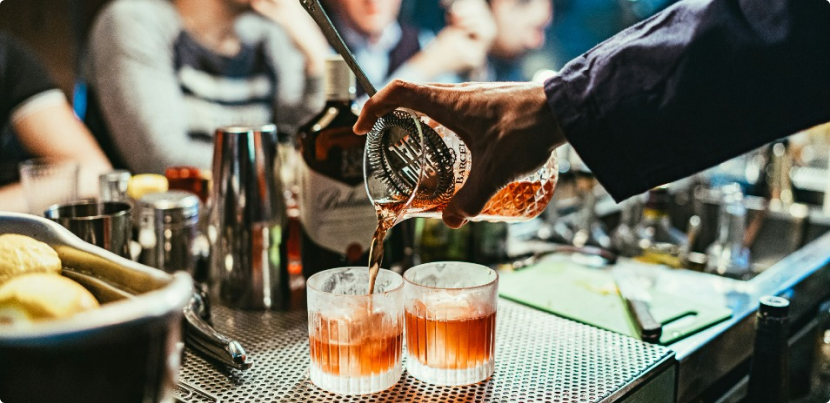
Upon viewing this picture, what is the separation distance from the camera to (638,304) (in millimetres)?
1033

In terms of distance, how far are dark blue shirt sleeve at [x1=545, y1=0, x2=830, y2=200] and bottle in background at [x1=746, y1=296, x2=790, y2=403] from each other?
273mm

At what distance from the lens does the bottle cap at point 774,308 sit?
0.88 metres

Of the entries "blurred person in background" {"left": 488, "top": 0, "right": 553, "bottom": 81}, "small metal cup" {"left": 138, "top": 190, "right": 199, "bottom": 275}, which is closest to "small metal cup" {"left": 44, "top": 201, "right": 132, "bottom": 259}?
"small metal cup" {"left": 138, "top": 190, "right": 199, "bottom": 275}

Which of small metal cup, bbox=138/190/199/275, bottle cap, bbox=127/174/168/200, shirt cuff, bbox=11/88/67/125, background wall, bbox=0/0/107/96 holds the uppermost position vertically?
background wall, bbox=0/0/107/96

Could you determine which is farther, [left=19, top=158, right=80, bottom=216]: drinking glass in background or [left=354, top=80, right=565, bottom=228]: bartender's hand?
[left=19, top=158, right=80, bottom=216]: drinking glass in background

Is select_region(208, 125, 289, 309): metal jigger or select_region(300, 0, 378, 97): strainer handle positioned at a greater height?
select_region(300, 0, 378, 97): strainer handle

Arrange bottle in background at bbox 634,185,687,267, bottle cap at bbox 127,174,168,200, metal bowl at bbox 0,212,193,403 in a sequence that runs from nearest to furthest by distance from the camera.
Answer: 1. metal bowl at bbox 0,212,193,403
2. bottle cap at bbox 127,174,168,200
3. bottle in background at bbox 634,185,687,267

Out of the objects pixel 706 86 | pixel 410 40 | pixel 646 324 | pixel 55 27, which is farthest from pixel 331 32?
pixel 410 40

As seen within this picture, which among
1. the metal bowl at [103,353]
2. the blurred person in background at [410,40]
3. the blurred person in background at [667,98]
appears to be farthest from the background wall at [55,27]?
the metal bowl at [103,353]

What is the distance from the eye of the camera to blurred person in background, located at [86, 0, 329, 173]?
1715 millimetres

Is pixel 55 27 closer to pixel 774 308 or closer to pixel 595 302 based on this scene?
pixel 595 302

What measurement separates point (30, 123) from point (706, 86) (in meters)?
1.63

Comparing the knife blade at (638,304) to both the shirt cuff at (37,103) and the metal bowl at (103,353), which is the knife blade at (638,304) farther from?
the shirt cuff at (37,103)

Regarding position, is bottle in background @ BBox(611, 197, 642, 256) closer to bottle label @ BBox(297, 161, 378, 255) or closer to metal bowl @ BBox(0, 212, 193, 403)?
bottle label @ BBox(297, 161, 378, 255)
